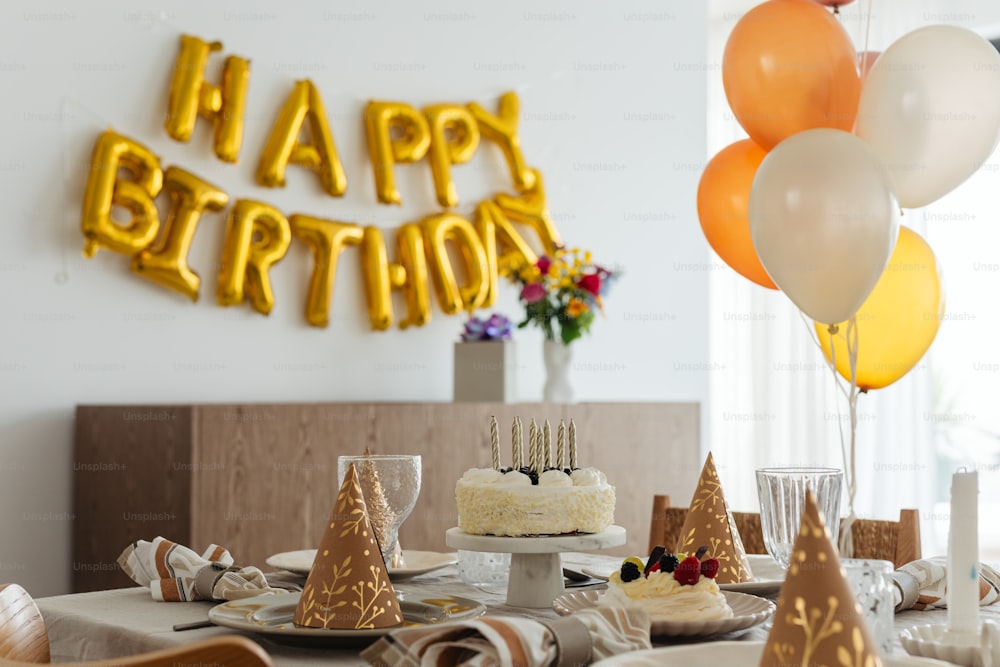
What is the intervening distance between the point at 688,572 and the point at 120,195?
7.73 ft

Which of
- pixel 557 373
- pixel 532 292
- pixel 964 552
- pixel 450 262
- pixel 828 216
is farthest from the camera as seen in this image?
pixel 450 262

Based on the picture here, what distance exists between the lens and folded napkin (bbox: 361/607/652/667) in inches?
41.2

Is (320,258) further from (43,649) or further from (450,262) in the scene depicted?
(43,649)

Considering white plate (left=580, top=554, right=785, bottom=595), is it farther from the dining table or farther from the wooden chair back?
the wooden chair back

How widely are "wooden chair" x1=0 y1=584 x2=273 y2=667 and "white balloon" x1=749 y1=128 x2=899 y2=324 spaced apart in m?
0.96

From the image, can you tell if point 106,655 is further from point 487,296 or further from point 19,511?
point 487,296

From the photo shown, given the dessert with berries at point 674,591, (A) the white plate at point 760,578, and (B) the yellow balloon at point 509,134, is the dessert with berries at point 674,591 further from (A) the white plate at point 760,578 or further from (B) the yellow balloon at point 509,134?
(B) the yellow balloon at point 509,134

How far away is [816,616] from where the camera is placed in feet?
2.96

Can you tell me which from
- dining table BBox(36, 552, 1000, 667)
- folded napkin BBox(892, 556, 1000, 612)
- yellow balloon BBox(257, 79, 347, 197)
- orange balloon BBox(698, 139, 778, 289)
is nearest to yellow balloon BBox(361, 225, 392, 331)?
yellow balloon BBox(257, 79, 347, 197)

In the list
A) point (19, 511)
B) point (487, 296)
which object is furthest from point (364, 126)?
point (19, 511)

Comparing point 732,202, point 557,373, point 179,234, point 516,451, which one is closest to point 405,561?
point 516,451

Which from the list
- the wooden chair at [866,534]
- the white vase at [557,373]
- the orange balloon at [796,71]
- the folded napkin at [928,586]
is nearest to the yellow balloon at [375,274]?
the white vase at [557,373]

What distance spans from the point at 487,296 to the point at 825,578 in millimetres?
2998

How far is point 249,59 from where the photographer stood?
136 inches
